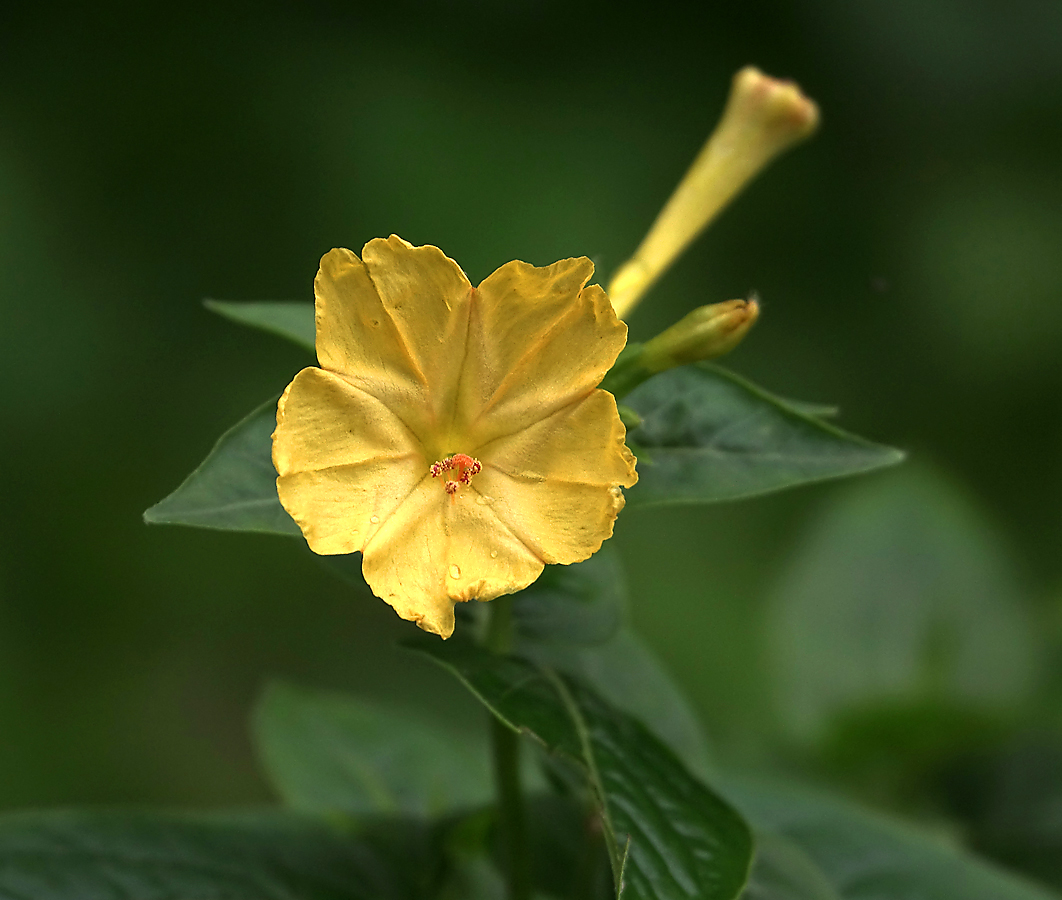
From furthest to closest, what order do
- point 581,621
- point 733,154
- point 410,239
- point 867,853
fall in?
point 410,239, point 733,154, point 867,853, point 581,621

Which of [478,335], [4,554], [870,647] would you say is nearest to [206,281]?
[4,554]

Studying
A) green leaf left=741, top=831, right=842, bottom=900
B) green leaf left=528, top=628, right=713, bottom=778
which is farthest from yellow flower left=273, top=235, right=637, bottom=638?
green leaf left=741, top=831, right=842, bottom=900

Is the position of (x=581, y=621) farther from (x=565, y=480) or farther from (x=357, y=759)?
(x=357, y=759)

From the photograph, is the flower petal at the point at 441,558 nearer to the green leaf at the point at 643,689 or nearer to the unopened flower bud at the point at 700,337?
the unopened flower bud at the point at 700,337

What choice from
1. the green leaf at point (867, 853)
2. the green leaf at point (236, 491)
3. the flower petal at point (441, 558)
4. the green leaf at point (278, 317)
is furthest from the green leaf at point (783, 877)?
the green leaf at point (278, 317)

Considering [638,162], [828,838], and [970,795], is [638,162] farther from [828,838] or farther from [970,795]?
[828,838]

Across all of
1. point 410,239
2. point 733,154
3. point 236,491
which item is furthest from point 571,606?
point 410,239
